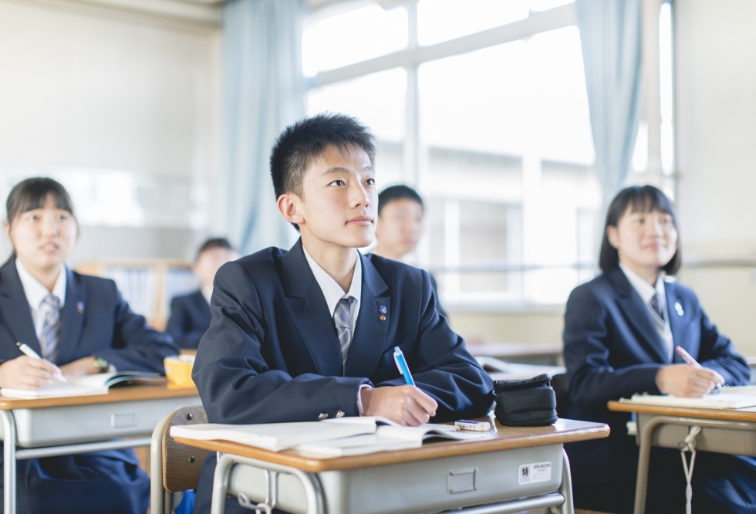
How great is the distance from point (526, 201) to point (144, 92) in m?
3.35

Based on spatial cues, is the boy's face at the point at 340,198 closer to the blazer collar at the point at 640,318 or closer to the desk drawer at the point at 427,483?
the desk drawer at the point at 427,483

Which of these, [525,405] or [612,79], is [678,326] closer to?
[525,405]

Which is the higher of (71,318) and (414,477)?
(71,318)

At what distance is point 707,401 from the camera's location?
2.01 meters

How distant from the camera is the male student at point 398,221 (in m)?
3.42

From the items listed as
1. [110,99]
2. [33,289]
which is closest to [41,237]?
[33,289]

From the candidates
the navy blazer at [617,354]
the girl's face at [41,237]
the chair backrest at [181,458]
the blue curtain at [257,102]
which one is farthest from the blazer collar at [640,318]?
the blue curtain at [257,102]

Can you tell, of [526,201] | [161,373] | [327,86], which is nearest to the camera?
[161,373]

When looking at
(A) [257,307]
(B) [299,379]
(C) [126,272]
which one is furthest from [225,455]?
(C) [126,272]

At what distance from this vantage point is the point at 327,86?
6469mm

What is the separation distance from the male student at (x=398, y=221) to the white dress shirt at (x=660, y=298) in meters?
0.98

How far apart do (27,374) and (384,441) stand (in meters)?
1.29

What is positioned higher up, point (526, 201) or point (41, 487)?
point (526, 201)

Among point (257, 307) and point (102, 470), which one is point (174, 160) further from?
point (257, 307)
